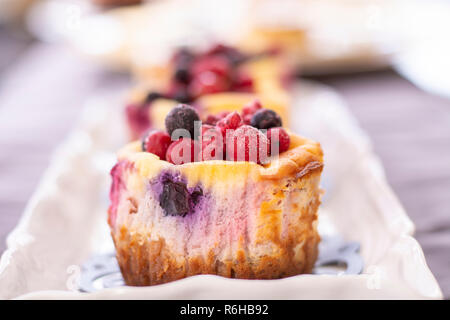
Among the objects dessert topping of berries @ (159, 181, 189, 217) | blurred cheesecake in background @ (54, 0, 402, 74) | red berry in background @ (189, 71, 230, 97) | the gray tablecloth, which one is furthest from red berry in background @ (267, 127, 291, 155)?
blurred cheesecake in background @ (54, 0, 402, 74)

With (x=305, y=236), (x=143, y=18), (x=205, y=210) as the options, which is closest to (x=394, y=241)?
(x=305, y=236)

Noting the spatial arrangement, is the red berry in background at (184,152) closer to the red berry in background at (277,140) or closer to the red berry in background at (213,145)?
the red berry in background at (213,145)

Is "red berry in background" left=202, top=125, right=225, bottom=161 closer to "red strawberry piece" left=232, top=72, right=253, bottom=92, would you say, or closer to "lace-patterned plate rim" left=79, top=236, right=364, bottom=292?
"lace-patterned plate rim" left=79, top=236, right=364, bottom=292

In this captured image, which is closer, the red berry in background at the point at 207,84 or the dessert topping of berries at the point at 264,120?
the dessert topping of berries at the point at 264,120

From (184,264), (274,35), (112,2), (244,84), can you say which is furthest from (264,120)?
(112,2)

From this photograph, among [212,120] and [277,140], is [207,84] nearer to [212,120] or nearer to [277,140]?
[212,120]

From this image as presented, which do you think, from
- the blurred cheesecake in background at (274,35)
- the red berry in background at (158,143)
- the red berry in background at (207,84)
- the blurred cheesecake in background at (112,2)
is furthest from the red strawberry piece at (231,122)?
the blurred cheesecake in background at (112,2)

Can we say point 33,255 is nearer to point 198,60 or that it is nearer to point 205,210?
point 205,210
